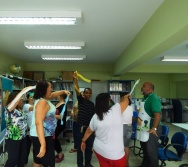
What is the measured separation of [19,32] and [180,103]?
7981mm

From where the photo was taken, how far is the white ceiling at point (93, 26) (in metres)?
2.59

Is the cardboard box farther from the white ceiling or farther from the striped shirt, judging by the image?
the striped shirt

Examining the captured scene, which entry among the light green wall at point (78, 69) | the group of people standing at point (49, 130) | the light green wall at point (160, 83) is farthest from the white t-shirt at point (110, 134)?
the light green wall at point (160, 83)

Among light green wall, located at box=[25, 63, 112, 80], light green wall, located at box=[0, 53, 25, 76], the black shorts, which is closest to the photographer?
the black shorts

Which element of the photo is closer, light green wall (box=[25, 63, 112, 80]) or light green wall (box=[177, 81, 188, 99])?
light green wall (box=[25, 63, 112, 80])

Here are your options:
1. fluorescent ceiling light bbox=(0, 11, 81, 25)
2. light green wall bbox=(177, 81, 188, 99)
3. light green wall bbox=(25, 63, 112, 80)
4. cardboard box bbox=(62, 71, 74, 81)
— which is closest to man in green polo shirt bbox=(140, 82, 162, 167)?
fluorescent ceiling light bbox=(0, 11, 81, 25)

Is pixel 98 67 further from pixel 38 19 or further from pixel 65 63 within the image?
pixel 38 19

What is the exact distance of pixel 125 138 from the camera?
343cm

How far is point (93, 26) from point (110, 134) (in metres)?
2.09

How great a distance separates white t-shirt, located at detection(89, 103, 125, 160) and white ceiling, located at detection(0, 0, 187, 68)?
1.47 m

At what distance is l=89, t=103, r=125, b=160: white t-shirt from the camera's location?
6.83ft

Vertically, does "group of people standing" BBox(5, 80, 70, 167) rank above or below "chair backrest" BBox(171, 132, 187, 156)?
above

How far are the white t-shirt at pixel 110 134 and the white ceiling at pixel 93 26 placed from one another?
147 cm

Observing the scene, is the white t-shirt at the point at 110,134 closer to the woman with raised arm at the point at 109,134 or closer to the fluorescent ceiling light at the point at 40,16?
the woman with raised arm at the point at 109,134
